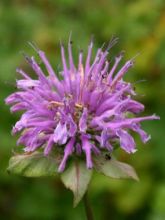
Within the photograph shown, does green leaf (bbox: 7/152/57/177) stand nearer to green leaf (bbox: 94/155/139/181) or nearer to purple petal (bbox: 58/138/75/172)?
purple petal (bbox: 58/138/75/172)

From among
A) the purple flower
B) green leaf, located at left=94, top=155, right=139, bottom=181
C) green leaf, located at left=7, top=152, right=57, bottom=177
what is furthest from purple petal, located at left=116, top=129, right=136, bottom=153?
green leaf, located at left=7, top=152, right=57, bottom=177

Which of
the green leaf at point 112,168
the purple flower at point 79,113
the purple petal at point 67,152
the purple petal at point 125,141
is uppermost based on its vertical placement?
the purple flower at point 79,113

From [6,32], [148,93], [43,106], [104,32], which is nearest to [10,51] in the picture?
[6,32]

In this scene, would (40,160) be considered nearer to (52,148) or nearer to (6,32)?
(52,148)

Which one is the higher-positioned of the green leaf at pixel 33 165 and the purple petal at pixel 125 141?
the green leaf at pixel 33 165

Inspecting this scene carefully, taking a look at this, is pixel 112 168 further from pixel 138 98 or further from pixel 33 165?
pixel 138 98

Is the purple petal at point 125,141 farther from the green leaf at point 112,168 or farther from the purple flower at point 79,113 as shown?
the green leaf at point 112,168

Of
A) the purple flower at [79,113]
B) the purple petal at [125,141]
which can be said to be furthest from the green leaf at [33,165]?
the purple petal at [125,141]
